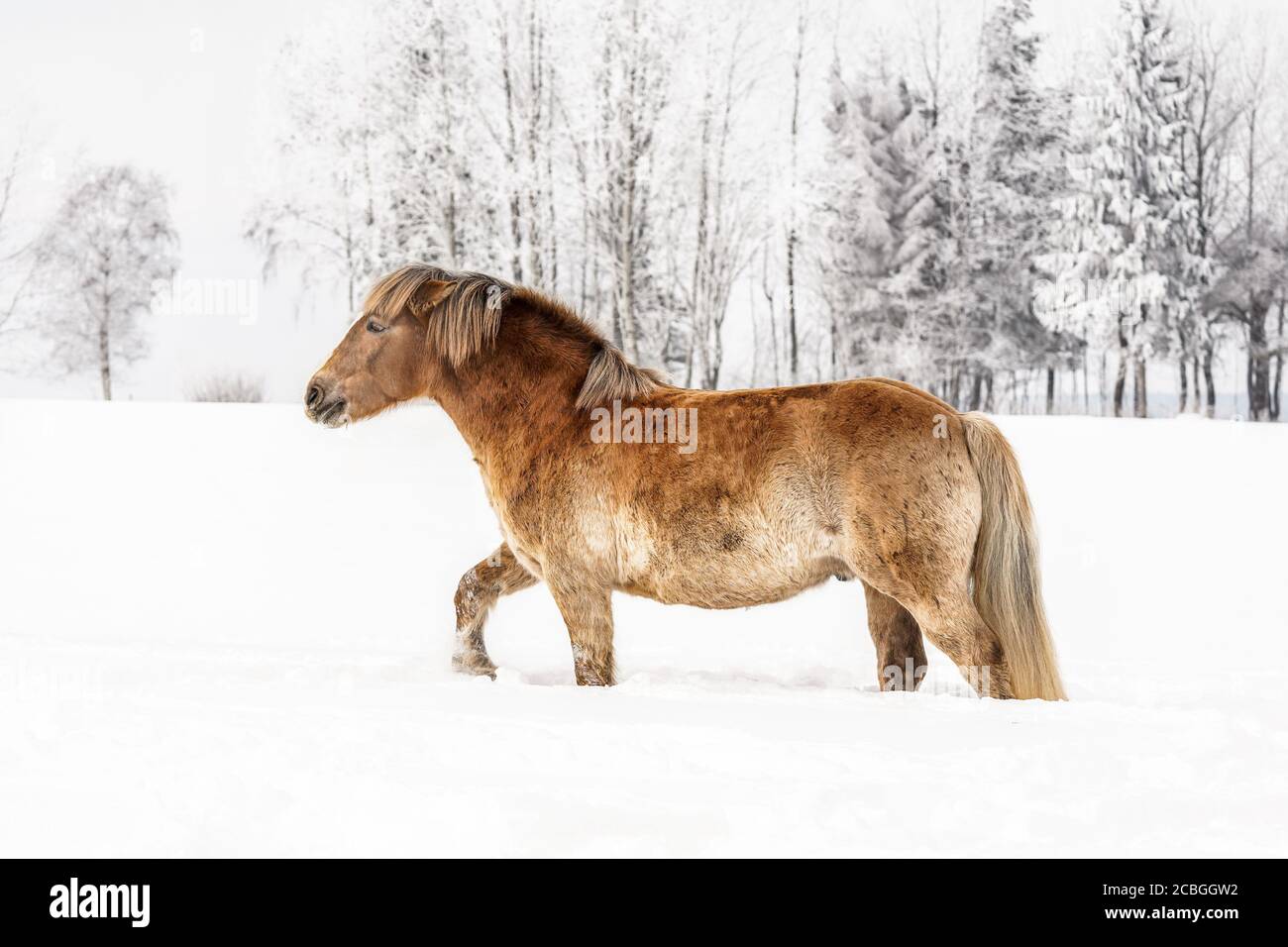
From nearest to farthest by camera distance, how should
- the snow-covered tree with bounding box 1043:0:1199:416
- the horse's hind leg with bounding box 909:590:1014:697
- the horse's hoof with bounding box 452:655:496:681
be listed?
the horse's hind leg with bounding box 909:590:1014:697, the horse's hoof with bounding box 452:655:496:681, the snow-covered tree with bounding box 1043:0:1199:416

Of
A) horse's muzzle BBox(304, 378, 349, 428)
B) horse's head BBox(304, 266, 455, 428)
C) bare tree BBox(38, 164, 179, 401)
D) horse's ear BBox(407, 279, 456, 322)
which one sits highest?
bare tree BBox(38, 164, 179, 401)

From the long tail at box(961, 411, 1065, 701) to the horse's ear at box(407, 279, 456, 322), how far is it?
248 cm

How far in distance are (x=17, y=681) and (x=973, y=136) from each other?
20945 mm

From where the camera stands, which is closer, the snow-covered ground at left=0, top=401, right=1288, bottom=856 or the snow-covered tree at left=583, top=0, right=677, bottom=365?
the snow-covered ground at left=0, top=401, right=1288, bottom=856

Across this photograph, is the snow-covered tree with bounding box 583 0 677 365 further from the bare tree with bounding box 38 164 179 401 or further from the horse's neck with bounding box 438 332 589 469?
the horse's neck with bounding box 438 332 589 469

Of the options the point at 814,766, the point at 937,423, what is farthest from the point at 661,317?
the point at 814,766

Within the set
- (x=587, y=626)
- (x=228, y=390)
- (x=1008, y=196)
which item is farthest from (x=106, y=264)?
(x=587, y=626)

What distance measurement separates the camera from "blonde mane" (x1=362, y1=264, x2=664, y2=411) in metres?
4.75

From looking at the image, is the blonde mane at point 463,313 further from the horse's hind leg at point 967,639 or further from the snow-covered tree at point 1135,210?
the snow-covered tree at point 1135,210

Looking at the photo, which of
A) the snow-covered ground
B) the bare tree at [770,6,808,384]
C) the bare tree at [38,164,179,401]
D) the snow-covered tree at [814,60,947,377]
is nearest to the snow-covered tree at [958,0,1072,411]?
the snow-covered tree at [814,60,947,377]

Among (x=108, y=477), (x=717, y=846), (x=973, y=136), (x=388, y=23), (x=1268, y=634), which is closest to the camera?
(x=717, y=846)

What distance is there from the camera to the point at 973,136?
21344 mm

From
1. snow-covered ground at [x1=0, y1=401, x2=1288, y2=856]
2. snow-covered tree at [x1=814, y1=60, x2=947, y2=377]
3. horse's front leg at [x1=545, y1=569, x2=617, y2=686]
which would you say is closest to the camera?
snow-covered ground at [x1=0, y1=401, x2=1288, y2=856]

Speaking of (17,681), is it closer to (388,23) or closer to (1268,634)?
(1268,634)
